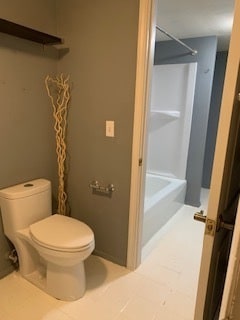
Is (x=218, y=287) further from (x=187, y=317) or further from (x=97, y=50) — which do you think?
(x=97, y=50)

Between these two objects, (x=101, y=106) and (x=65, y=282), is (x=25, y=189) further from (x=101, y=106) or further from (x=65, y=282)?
(x=101, y=106)

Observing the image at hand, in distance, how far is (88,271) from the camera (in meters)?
2.01

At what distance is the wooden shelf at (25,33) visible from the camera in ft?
5.05

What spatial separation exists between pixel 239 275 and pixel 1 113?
170 cm

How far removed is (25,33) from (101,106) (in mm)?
708

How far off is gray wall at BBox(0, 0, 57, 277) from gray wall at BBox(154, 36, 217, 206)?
A: 170 cm

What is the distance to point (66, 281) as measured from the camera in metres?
Result: 1.67

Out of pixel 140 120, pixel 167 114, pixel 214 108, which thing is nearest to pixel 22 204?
pixel 140 120

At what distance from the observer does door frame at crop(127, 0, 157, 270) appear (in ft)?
5.29

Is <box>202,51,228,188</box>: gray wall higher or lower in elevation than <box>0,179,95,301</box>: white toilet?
higher

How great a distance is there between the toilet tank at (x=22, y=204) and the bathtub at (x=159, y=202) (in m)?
0.94

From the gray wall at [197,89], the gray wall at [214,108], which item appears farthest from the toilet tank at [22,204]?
the gray wall at [214,108]

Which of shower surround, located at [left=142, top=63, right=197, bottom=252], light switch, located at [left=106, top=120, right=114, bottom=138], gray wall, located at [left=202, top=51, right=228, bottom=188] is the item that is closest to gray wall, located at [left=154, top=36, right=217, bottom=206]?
shower surround, located at [left=142, top=63, right=197, bottom=252]

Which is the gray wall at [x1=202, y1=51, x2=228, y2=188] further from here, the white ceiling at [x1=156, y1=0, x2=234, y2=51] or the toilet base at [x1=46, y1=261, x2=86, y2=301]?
the toilet base at [x1=46, y1=261, x2=86, y2=301]
